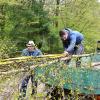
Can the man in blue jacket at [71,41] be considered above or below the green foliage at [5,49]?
above

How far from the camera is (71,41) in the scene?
32.7ft

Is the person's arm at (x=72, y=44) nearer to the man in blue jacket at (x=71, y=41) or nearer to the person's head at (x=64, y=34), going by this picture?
the man in blue jacket at (x=71, y=41)

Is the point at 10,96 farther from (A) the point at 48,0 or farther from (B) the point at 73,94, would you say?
(A) the point at 48,0

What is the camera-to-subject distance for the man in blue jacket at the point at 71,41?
980cm

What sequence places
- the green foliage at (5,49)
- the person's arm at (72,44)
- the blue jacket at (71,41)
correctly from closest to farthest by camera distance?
the person's arm at (72,44), the blue jacket at (71,41), the green foliage at (5,49)

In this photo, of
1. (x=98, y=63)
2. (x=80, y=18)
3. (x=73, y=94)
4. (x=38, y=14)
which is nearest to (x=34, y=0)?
(x=38, y=14)

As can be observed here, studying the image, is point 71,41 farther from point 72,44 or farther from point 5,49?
point 5,49

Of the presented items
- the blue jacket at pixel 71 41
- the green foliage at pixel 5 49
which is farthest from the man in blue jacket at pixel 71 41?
the green foliage at pixel 5 49

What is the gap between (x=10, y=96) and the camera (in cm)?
569

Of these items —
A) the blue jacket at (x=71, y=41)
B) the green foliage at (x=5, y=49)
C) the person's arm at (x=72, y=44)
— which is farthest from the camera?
the green foliage at (x=5, y=49)

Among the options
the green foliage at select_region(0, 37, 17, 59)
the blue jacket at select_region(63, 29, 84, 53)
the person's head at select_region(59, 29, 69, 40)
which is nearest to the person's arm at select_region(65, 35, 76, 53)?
the blue jacket at select_region(63, 29, 84, 53)

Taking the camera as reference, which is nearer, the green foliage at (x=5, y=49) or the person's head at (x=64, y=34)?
the person's head at (x=64, y=34)

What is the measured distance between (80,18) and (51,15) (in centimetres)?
239

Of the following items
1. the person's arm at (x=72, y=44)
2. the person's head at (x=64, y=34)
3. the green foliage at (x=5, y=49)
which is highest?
the person's head at (x=64, y=34)
